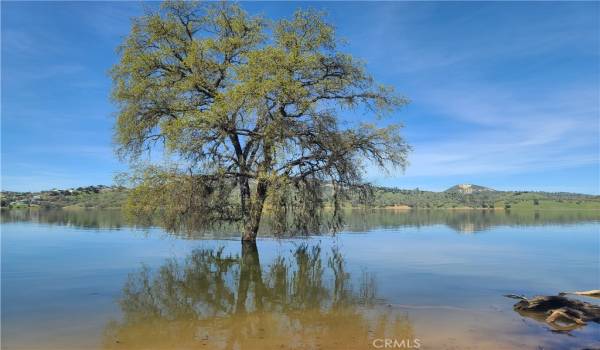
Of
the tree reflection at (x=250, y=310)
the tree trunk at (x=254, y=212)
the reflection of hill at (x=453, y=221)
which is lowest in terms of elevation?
the tree reflection at (x=250, y=310)

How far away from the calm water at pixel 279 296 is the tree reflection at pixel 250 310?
0.03 metres

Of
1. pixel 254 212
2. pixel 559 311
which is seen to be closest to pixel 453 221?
pixel 254 212

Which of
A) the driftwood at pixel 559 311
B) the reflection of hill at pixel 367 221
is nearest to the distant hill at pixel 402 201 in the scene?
the reflection of hill at pixel 367 221

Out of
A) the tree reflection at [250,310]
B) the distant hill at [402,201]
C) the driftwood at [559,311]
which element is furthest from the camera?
the distant hill at [402,201]

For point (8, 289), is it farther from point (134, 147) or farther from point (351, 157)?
point (351, 157)

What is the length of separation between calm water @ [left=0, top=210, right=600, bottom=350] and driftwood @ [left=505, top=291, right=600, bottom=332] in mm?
307

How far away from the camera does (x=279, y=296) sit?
38.9ft

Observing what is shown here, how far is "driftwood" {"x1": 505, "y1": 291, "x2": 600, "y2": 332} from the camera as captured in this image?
9202 mm

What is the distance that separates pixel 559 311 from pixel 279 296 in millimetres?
6641

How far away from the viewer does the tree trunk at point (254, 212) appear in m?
21.6

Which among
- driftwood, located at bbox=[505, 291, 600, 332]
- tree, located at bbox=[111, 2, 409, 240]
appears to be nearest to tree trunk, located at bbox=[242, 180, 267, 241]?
tree, located at bbox=[111, 2, 409, 240]

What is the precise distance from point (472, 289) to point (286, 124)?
35.7ft

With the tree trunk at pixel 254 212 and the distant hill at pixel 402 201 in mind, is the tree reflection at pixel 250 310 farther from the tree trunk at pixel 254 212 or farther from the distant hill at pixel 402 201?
the distant hill at pixel 402 201

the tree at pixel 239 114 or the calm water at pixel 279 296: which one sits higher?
the tree at pixel 239 114
